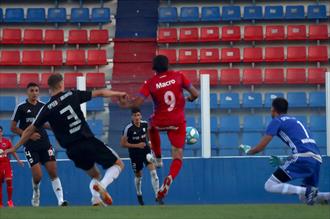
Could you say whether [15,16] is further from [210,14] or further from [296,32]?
[296,32]

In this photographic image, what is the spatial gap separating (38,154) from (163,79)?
3.43 m

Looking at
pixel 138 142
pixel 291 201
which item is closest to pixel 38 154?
pixel 138 142

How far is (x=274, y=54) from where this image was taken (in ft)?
85.1

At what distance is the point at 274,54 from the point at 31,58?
22.4ft

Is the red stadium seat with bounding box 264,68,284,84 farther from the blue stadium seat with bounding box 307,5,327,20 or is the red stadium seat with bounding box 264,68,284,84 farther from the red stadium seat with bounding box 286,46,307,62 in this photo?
the blue stadium seat with bounding box 307,5,327,20

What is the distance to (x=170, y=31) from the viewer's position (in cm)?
2652

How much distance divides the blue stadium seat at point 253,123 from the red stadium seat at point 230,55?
15.4 feet

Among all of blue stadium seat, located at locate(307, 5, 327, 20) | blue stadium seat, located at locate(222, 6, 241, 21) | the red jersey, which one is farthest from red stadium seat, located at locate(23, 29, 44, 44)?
the red jersey

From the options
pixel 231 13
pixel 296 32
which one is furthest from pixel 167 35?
pixel 296 32

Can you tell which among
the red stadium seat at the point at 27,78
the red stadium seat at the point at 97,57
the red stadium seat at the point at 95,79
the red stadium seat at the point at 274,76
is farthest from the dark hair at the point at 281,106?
the red stadium seat at the point at 97,57

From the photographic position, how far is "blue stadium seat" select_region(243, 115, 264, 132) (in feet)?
66.0

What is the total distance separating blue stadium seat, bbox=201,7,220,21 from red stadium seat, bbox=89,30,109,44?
2.92 metres

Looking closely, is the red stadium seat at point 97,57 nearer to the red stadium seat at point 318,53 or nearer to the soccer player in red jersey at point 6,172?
the red stadium seat at point 318,53

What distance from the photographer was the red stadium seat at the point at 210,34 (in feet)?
86.1
